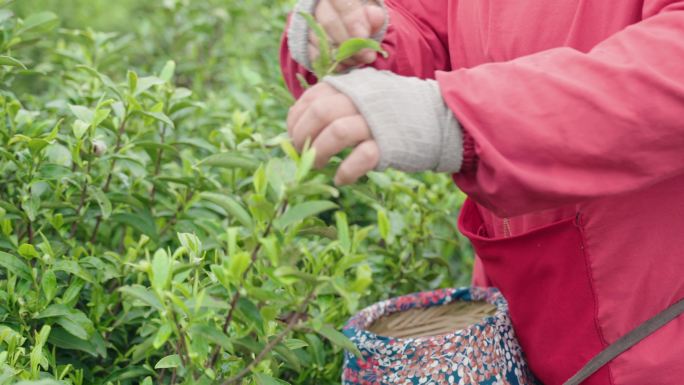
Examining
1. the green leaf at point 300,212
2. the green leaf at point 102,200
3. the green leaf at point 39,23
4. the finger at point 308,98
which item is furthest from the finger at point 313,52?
the green leaf at point 39,23

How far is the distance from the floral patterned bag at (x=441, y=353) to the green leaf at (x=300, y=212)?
1.36 feet

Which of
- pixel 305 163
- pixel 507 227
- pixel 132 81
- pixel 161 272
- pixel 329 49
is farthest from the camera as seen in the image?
pixel 132 81

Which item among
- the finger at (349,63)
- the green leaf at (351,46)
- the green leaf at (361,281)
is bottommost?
the green leaf at (361,281)

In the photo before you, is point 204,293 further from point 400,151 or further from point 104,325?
point 104,325

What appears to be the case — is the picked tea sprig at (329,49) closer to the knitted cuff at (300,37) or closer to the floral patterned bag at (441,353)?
the knitted cuff at (300,37)

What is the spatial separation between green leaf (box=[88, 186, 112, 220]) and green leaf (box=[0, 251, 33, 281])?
0.17 m

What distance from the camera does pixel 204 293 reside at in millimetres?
1173

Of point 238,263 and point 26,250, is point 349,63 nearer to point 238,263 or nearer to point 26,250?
point 238,263

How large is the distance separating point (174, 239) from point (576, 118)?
38.9 inches

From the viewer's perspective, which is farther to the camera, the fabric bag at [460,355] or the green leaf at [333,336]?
the fabric bag at [460,355]

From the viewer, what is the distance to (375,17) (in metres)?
1.37

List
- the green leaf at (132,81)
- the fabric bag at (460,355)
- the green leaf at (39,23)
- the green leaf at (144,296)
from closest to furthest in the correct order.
→ the green leaf at (144,296) → the fabric bag at (460,355) → the green leaf at (132,81) → the green leaf at (39,23)

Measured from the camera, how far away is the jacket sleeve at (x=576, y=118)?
1107 millimetres

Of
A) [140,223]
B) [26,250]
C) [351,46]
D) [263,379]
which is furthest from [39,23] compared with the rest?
[263,379]
